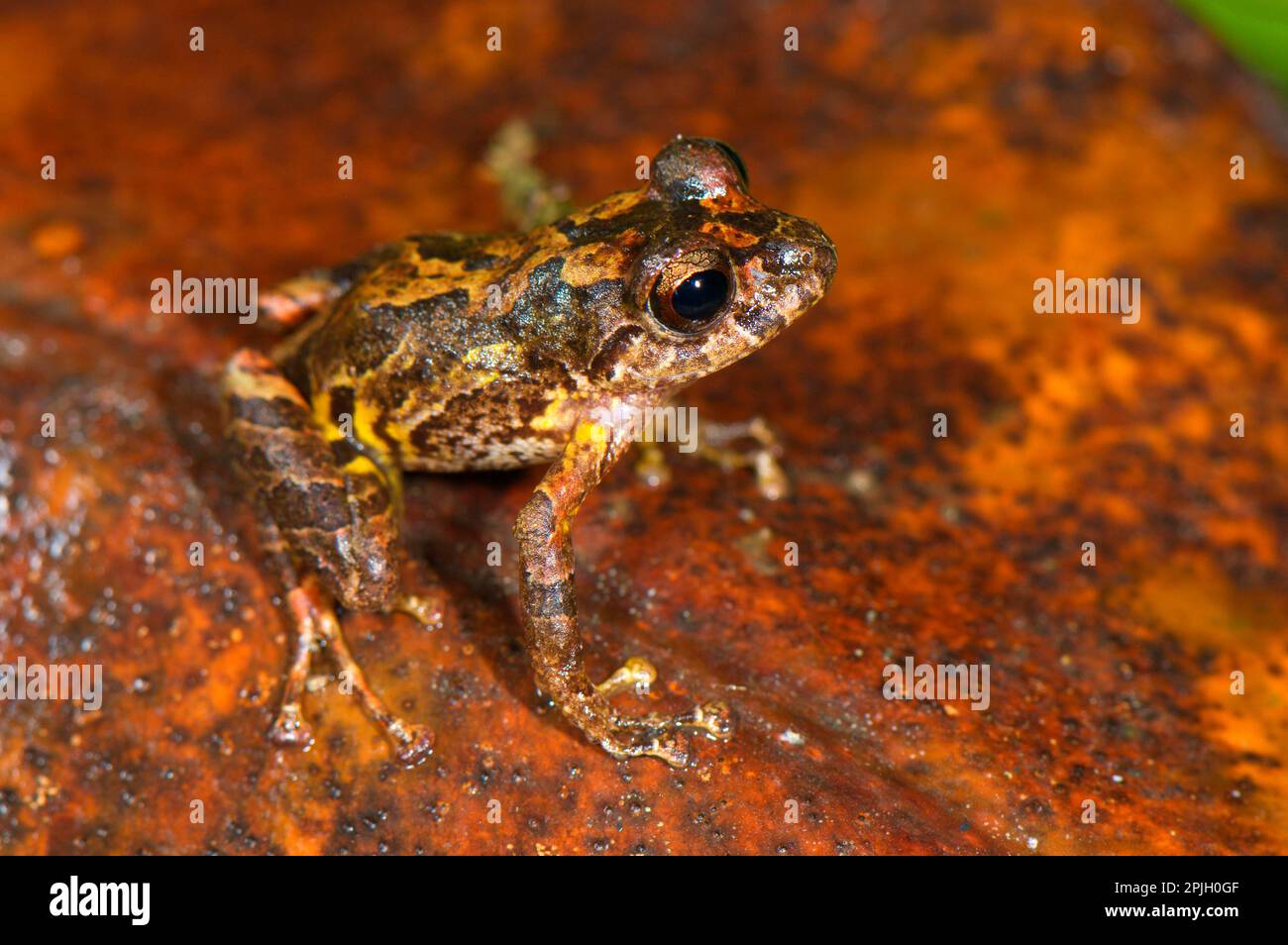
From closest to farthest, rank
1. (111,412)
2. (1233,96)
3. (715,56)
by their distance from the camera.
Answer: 1. (111,412)
2. (1233,96)
3. (715,56)

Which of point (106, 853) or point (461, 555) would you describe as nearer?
point (106, 853)

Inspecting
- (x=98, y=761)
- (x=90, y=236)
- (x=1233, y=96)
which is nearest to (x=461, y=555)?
(x=98, y=761)

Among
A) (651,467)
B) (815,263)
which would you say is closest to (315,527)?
(651,467)

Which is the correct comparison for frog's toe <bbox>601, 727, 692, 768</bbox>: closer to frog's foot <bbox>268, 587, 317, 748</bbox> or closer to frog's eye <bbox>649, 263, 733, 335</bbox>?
frog's foot <bbox>268, 587, 317, 748</bbox>

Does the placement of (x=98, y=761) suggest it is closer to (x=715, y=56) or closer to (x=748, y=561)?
(x=748, y=561)

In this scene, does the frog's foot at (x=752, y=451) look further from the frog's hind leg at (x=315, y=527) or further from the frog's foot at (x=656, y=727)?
the frog's hind leg at (x=315, y=527)

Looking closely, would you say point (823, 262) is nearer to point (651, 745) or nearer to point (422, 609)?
point (651, 745)
